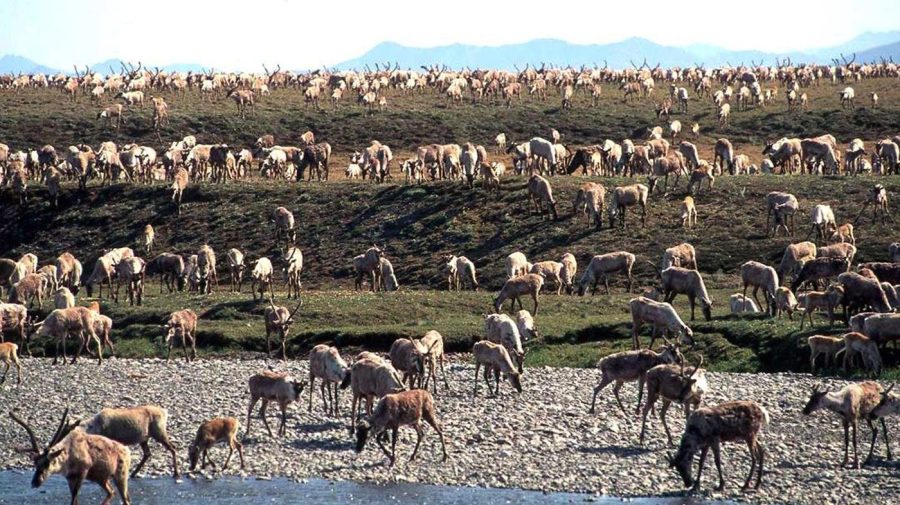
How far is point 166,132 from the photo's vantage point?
73.2 m

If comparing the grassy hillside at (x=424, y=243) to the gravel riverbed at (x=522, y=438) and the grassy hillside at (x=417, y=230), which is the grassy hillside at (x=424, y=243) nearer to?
the grassy hillside at (x=417, y=230)

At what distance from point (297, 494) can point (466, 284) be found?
21.5 meters

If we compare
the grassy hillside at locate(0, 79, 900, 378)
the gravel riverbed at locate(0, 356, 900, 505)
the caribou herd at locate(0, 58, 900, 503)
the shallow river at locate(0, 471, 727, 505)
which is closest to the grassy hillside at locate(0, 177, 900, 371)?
the grassy hillside at locate(0, 79, 900, 378)

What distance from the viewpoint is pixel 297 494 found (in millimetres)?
21500

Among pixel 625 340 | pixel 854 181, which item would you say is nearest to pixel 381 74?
pixel 854 181

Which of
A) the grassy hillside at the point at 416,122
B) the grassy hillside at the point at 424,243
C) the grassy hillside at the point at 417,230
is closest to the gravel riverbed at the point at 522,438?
the grassy hillside at the point at 424,243

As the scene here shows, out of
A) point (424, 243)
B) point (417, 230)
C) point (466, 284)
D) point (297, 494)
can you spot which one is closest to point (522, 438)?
point (297, 494)

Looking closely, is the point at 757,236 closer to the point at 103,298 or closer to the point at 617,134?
the point at 103,298

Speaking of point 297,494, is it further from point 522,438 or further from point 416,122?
point 416,122

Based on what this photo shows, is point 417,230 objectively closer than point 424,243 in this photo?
No

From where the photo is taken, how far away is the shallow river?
68.5 ft

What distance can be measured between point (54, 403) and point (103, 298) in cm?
1366

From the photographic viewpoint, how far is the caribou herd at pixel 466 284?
2202cm

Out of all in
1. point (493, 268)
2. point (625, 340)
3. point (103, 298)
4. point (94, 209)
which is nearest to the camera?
point (625, 340)
